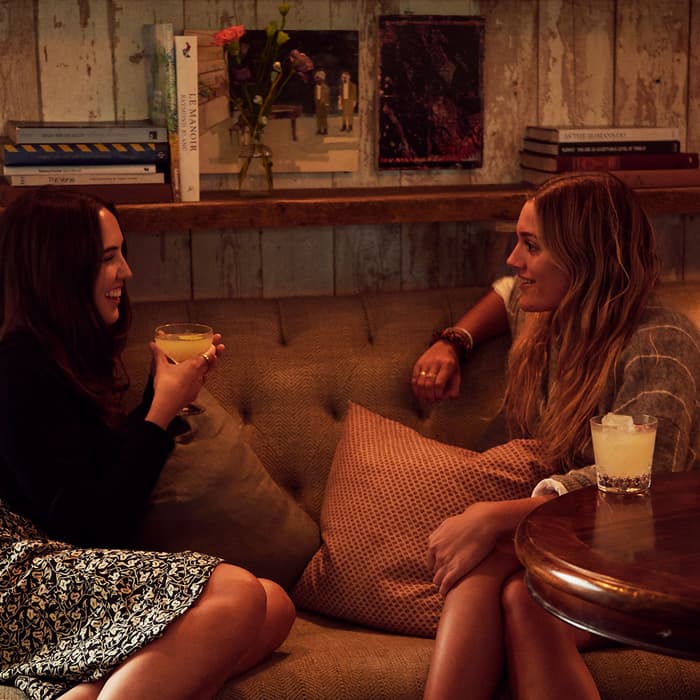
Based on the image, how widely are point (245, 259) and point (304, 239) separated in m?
0.15

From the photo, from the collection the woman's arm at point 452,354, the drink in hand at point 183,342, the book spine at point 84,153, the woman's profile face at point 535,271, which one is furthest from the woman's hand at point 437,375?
the book spine at point 84,153

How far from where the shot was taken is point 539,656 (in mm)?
1820

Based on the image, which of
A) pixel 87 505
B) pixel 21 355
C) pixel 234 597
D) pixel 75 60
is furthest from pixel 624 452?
pixel 75 60

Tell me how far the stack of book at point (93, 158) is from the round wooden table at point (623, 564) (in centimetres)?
113

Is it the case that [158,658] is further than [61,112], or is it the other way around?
[61,112]

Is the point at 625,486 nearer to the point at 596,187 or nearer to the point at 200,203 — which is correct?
the point at 596,187

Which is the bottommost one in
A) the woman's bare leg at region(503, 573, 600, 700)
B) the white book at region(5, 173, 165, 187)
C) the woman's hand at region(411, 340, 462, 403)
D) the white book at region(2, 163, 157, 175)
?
the woman's bare leg at region(503, 573, 600, 700)

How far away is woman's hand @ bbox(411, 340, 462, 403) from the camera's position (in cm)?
242

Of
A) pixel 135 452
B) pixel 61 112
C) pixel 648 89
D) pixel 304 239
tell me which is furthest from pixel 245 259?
pixel 648 89

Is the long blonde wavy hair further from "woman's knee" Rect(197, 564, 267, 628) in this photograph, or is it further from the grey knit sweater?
"woman's knee" Rect(197, 564, 267, 628)

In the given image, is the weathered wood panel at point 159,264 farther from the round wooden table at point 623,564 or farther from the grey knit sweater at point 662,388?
the round wooden table at point 623,564

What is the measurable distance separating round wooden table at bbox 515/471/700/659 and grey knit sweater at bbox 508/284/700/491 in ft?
0.69

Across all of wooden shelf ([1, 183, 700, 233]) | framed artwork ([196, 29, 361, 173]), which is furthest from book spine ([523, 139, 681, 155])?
framed artwork ([196, 29, 361, 173])

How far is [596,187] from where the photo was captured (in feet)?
7.11
